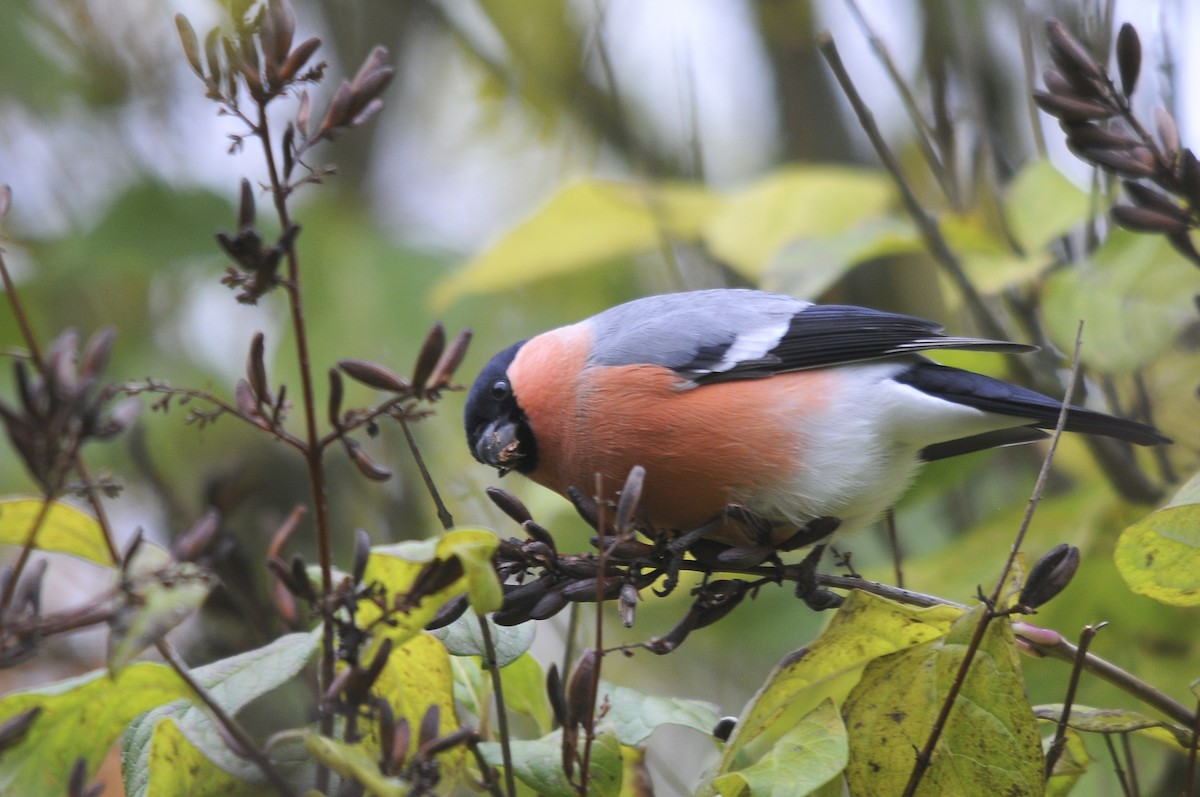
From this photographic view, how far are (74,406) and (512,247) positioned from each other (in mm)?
1998

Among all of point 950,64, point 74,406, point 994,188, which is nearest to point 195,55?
point 74,406

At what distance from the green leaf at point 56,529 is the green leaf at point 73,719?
0.16m

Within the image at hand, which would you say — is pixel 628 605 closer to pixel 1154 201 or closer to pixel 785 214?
pixel 1154 201

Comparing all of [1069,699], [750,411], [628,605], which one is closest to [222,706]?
[628,605]

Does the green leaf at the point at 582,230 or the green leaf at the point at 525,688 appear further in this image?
the green leaf at the point at 582,230

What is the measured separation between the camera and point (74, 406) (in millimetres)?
1195

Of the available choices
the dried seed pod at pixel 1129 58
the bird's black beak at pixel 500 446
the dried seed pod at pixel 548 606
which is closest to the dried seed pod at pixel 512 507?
the dried seed pod at pixel 548 606

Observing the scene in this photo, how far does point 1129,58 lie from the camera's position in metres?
1.91

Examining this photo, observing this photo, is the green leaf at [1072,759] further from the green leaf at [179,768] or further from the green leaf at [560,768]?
the green leaf at [179,768]

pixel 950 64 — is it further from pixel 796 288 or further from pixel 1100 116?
pixel 1100 116

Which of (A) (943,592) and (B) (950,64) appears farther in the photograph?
(B) (950,64)

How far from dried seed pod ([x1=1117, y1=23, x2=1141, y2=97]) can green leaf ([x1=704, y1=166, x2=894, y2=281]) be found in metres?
1.10

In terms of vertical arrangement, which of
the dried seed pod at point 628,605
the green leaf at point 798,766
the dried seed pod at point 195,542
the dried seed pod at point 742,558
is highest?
the dried seed pod at point 195,542

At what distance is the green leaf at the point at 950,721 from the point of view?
4.92ft
